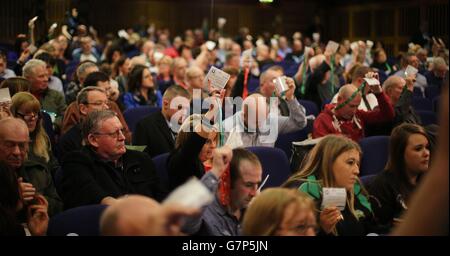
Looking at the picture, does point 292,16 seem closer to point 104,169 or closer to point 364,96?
point 364,96

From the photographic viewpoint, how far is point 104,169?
4.34 meters

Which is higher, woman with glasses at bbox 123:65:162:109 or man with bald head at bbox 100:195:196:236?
man with bald head at bbox 100:195:196:236

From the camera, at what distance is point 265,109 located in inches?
224

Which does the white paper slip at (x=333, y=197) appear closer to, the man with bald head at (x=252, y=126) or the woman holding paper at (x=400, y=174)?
the woman holding paper at (x=400, y=174)

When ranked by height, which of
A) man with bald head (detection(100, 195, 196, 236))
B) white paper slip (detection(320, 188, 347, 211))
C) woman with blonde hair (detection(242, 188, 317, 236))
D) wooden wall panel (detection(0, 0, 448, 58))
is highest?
man with bald head (detection(100, 195, 196, 236))

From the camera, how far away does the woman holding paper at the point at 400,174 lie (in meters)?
4.30

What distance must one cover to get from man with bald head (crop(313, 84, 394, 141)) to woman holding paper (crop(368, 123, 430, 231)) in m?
1.53

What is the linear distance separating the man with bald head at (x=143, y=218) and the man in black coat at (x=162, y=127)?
418cm

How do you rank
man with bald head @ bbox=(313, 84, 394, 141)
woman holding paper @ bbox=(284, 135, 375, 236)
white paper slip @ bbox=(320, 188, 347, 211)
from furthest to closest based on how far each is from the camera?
man with bald head @ bbox=(313, 84, 394, 141), woman holding paper @ bbox=(284, 135, 375, 236), white paper slip @ bbox=(320, 188, 347, 211)

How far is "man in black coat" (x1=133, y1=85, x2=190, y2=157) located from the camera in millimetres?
5734

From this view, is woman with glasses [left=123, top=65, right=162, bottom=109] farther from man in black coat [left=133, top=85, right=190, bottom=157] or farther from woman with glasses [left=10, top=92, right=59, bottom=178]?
woman with glasses [left=10, top=92, right=59, bottom=178]

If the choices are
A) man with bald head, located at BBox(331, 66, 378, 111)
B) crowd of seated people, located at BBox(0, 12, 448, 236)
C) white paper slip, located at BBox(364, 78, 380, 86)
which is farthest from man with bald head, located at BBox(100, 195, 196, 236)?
man with bald head, located at BBox(331, 66, 378, 111)

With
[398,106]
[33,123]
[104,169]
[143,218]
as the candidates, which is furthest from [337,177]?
[398,106]
